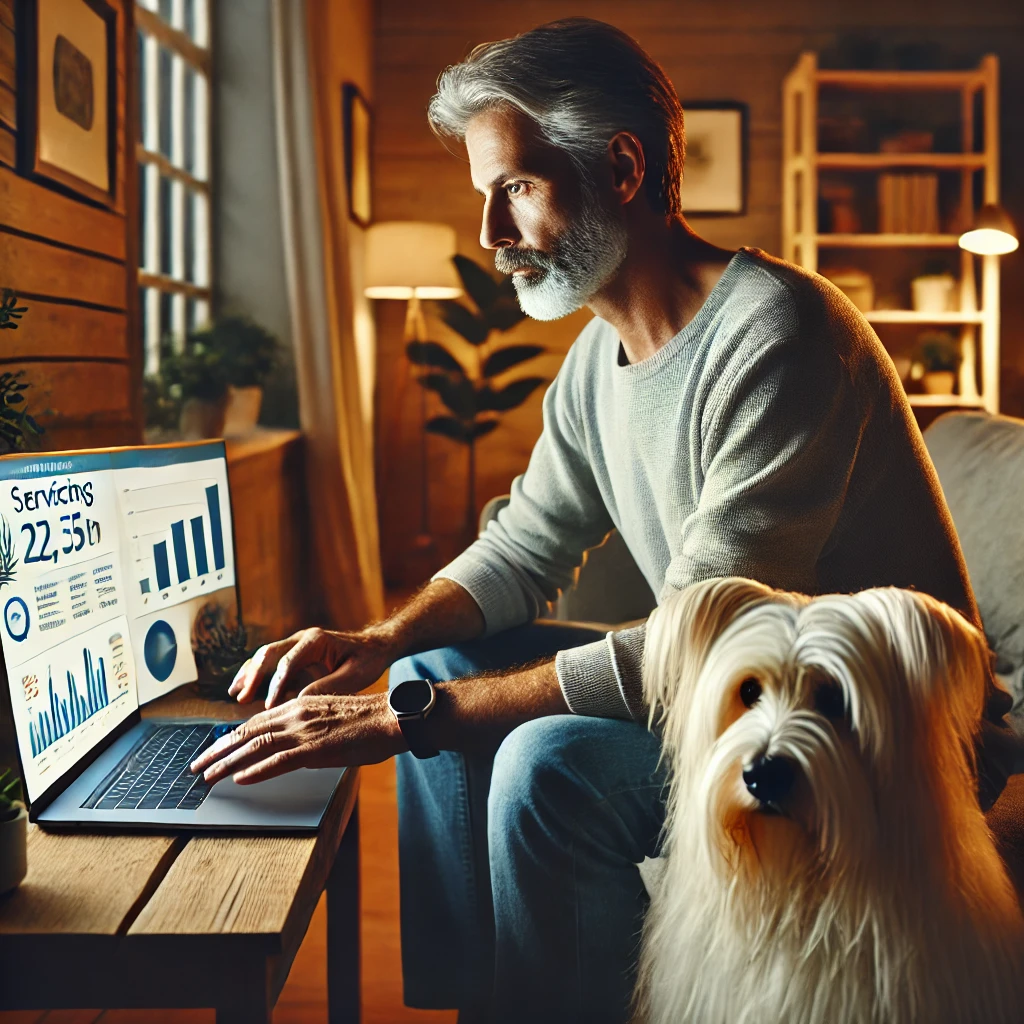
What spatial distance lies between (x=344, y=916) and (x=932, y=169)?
14.7ft

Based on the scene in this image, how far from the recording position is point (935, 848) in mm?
776

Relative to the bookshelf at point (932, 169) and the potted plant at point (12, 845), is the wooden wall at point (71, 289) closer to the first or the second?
the potted plant at point (12, 845)

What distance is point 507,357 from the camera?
15.1 feet

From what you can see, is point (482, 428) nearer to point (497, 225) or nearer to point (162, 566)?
point (497, 225)

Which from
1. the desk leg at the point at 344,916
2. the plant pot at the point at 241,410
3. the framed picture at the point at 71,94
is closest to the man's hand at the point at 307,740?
the desk leg at the point at 344,916

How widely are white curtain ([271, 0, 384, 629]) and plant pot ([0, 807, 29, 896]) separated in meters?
2.75

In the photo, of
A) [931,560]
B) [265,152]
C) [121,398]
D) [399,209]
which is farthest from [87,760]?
[399,209]

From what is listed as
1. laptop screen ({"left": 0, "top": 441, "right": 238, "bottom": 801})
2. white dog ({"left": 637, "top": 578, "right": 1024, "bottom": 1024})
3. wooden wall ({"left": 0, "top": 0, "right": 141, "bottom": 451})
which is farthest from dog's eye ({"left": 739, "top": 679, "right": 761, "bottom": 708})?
wooden wall ({"left": 0, "top": 0, "right": 141, "bottom": 451})

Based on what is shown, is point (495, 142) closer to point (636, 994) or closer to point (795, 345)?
point (795, 345)

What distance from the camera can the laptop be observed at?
0.90 meters

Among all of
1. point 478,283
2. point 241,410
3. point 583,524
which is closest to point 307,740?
point 583,524

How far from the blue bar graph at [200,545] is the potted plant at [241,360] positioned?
172cm

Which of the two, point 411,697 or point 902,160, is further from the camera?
point 902,160

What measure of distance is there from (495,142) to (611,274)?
0.22m
